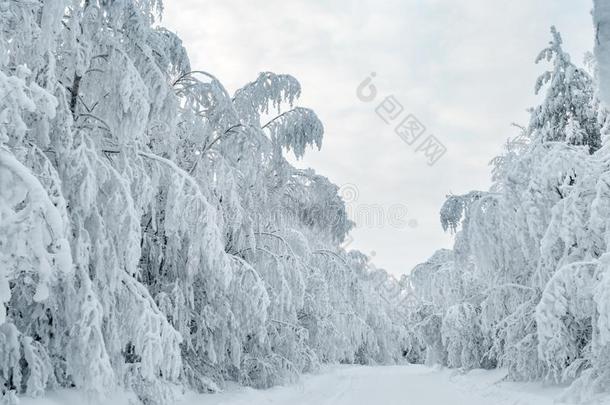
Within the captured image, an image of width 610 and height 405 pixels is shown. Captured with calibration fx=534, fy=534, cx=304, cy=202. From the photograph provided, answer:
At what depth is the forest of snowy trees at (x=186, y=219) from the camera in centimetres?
577

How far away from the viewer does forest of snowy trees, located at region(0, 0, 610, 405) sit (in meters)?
5.77

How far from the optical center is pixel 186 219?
7.84m

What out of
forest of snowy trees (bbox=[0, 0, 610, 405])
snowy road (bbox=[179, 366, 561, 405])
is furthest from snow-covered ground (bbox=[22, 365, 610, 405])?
forest of snowy trees (bbox=[0, 0, 610, 405])

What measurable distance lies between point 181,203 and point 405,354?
5177 centimetres

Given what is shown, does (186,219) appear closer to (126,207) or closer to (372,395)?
(126,207)

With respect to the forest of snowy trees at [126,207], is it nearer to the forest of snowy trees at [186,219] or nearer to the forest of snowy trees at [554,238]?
the forest of snowy trees at [186,219]

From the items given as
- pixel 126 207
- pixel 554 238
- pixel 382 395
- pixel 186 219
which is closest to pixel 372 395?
pixel 382 395

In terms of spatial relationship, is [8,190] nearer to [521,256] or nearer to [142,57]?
[142,57]

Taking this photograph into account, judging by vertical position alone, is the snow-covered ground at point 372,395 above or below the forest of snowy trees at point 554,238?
below

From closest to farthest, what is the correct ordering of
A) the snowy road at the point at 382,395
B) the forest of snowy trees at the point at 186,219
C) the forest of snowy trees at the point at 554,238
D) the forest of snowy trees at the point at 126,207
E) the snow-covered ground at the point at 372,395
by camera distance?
the forest of snowy trees at the point at 126,207
the forest of snowy trees at the point at 186,219
the forest of snowy trees at the point at 554,238
the snow-covered ground at the point at 372,395
the snowy road at the point at 382,395

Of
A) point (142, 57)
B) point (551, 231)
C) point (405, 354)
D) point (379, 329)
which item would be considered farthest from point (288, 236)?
point (405, 354)

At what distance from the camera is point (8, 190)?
4184 mm

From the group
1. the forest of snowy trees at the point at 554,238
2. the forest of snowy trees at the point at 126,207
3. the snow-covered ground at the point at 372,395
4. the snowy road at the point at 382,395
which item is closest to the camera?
the forest of snowy trees at the point at 126,207

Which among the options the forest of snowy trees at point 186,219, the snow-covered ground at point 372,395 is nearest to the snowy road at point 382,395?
the snow-covered ground at point 372,395
